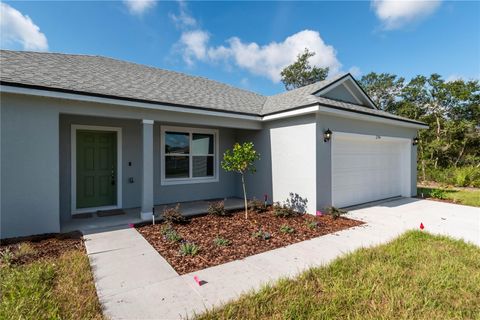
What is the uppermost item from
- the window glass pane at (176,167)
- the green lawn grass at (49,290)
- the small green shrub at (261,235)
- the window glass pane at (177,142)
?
the window glass pane at (177,142)

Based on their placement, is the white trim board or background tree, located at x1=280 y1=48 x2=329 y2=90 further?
background tree, located at x1=280 y1=48 x2=329 y2=90

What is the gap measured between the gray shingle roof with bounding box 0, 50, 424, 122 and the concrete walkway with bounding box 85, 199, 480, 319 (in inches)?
144

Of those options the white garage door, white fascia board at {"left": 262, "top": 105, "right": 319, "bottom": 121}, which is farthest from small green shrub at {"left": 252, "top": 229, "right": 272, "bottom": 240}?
white fascia board at {"left": 262, "top": 105, "right": 319, "bottom": 121}

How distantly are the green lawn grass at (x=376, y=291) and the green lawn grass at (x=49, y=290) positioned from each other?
1.55 metres

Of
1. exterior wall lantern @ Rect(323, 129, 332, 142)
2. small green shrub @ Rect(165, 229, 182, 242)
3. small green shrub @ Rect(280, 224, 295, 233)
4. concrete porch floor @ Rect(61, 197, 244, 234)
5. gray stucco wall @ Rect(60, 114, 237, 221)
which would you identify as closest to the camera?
small green shrub @ Rect(165, 229, 182, 242)

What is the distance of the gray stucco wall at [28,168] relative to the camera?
473 centimetres

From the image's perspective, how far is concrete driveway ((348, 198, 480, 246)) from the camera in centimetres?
571

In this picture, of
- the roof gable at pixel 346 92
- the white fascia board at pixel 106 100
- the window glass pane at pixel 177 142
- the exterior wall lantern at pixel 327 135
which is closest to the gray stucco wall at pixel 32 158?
the white fascia board at pixel 106 100

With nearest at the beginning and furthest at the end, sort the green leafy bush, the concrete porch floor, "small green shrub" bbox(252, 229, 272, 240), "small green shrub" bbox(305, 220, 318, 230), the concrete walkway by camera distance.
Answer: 1. the concrete walkway
2. "small green shrub" bbox(252, 229, 272, 240)
3. the concrete porch floor
4. "small green shrub" bbox(305, 220, 318, 230)
5. the green leafy bush

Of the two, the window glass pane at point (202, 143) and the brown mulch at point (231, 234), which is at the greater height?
the window glass pane at point (202, 143)

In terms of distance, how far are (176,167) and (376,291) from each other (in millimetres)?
7198

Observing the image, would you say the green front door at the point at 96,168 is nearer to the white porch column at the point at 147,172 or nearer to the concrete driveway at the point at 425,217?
the white porch column at the point at 147,172

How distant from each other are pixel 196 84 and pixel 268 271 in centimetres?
871

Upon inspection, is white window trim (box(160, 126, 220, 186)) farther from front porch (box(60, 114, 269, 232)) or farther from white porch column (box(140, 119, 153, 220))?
white porch column (box(140, 119, 153, 220))
